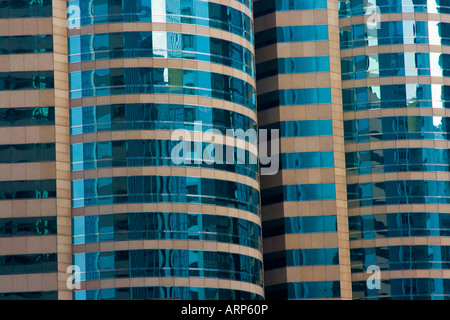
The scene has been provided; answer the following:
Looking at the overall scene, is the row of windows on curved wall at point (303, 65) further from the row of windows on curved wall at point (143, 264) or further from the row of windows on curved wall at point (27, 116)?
the row of windows on curved wall at point (27, 116)

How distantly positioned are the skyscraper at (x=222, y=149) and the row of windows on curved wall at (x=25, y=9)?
0.36ft

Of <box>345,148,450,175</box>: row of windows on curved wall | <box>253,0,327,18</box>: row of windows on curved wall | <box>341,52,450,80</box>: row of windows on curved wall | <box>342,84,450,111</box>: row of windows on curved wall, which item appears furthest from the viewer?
<box>253,0,327,18</box>: row of windows on curved wall

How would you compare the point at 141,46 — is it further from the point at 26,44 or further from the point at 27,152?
the point at 27,152

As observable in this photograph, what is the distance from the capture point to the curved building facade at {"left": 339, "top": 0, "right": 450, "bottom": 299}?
10212 centimetres

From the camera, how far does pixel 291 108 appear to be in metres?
104

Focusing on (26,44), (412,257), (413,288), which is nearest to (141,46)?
(26,44)

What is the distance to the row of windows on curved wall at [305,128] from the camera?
10369cm

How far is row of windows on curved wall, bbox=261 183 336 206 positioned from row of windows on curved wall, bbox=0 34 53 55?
24.2 m

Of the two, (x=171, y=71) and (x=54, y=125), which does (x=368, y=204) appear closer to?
(x=171, y=71)

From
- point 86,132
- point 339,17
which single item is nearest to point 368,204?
point 339,17

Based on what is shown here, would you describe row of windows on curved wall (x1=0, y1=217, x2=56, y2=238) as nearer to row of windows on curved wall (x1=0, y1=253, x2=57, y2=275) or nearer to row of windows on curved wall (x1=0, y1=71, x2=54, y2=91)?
row of windows on curved wall (x1=0, y1=253, x2=57, y2=275)

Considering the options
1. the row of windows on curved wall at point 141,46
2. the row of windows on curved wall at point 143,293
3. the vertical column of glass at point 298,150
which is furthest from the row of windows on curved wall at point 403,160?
the row of windows on curved wall at point 143,293

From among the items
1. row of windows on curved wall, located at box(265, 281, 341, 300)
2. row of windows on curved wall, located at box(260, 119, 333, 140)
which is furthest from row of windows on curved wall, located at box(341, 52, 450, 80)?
row of windows on curved wall, located at box(265, 281, 341, 300)

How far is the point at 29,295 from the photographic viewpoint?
8869cm
